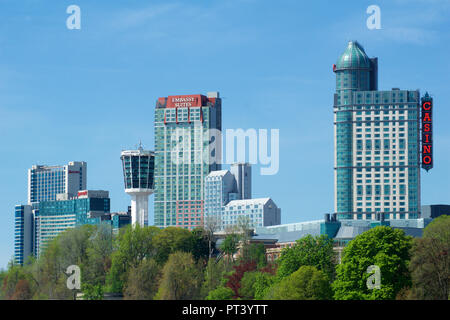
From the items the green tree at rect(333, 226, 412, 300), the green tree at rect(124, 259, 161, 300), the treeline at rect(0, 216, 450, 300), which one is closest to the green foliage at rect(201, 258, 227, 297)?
the treeline at rect(0, 216, 450, 300)

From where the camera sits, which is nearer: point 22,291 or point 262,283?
point 262,283

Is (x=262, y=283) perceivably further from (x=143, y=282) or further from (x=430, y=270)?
(x=430, y=270)

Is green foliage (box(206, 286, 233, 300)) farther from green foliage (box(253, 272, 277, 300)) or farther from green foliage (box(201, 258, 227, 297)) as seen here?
green foliage (box(201, 258, 227, 297))

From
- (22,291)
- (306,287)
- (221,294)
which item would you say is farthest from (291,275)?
(22,291)

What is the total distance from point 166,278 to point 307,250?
1048 inches

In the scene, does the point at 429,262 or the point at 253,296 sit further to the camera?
the point at 253,296

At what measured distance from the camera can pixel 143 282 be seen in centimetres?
18125

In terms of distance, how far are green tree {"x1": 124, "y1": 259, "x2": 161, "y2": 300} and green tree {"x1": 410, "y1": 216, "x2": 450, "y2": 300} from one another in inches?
2077

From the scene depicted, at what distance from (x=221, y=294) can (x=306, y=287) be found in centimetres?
2351

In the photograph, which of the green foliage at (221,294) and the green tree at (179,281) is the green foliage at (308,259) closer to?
the green foliage at (221,294)

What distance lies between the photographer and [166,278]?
6895 inches
